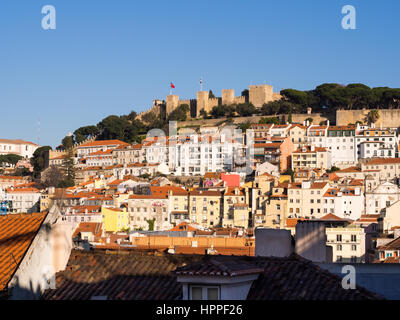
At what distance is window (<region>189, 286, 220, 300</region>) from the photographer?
6855 mm

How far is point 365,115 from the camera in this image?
97000 mm

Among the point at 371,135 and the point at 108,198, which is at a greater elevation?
the point at 371,135

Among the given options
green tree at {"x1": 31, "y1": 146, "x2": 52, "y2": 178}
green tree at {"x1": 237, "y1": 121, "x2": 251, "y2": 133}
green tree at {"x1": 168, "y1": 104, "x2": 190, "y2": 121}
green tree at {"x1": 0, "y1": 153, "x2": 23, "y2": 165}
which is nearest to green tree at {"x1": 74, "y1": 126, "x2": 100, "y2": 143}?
green tree at {"x1": 31, "y1": 146, "x2": 52, "y2": 178}

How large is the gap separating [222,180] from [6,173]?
5159 centimetres

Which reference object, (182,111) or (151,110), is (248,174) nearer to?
(182,111)

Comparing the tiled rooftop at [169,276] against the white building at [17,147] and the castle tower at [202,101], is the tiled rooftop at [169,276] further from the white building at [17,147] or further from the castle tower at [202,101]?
the white building at [17,147]

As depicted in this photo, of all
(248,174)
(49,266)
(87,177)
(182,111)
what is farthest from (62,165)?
(49,266)

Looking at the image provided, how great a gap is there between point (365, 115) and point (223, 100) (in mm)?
21921

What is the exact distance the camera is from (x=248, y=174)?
3226 inches

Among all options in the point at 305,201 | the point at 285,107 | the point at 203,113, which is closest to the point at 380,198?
the point at 305,201

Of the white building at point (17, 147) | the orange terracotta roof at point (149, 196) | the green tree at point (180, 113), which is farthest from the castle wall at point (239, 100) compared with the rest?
the white building at point (17, 147)

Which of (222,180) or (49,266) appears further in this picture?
(222,180)

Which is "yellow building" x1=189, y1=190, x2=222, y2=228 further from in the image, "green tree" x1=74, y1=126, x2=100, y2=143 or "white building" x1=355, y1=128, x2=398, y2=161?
"green tree" x1=74, y1=126, x2=100, y2=143
